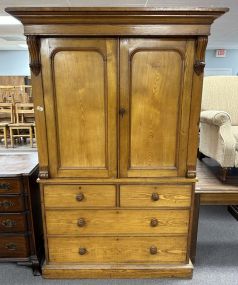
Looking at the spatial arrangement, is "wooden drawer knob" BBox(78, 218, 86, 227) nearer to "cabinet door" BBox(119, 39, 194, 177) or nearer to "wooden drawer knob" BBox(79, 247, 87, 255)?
"wooden drawer knob" BBox(79, 247, 87, 255)

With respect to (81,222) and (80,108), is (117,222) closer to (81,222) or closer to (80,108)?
(81,222)

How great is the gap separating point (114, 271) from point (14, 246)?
0.74 metres

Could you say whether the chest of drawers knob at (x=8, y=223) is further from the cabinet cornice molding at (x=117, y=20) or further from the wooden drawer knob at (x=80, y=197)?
the cabinet cornice molding at (x=117, y=20)

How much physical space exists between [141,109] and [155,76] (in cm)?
Answer: 21

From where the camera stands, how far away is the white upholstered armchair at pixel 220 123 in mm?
1797

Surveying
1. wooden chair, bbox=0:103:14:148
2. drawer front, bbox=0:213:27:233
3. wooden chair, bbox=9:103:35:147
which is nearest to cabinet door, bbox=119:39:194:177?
drawer front, bbox=0:213:27:233

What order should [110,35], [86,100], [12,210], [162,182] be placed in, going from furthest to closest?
[12,210] → [162,182] → [86,100] → [110,35]

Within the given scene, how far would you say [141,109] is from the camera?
4.71ft

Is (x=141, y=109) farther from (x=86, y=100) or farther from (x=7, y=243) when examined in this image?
(x=7, y=243)

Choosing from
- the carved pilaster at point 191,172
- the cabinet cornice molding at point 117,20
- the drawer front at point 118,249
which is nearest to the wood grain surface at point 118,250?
the drawer front at point 118,249

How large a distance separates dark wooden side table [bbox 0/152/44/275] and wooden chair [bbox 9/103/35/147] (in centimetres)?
341

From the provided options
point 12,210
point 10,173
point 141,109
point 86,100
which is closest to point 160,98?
point 141,109

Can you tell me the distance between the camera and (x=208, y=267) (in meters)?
1.80

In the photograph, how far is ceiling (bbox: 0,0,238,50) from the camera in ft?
10.9
